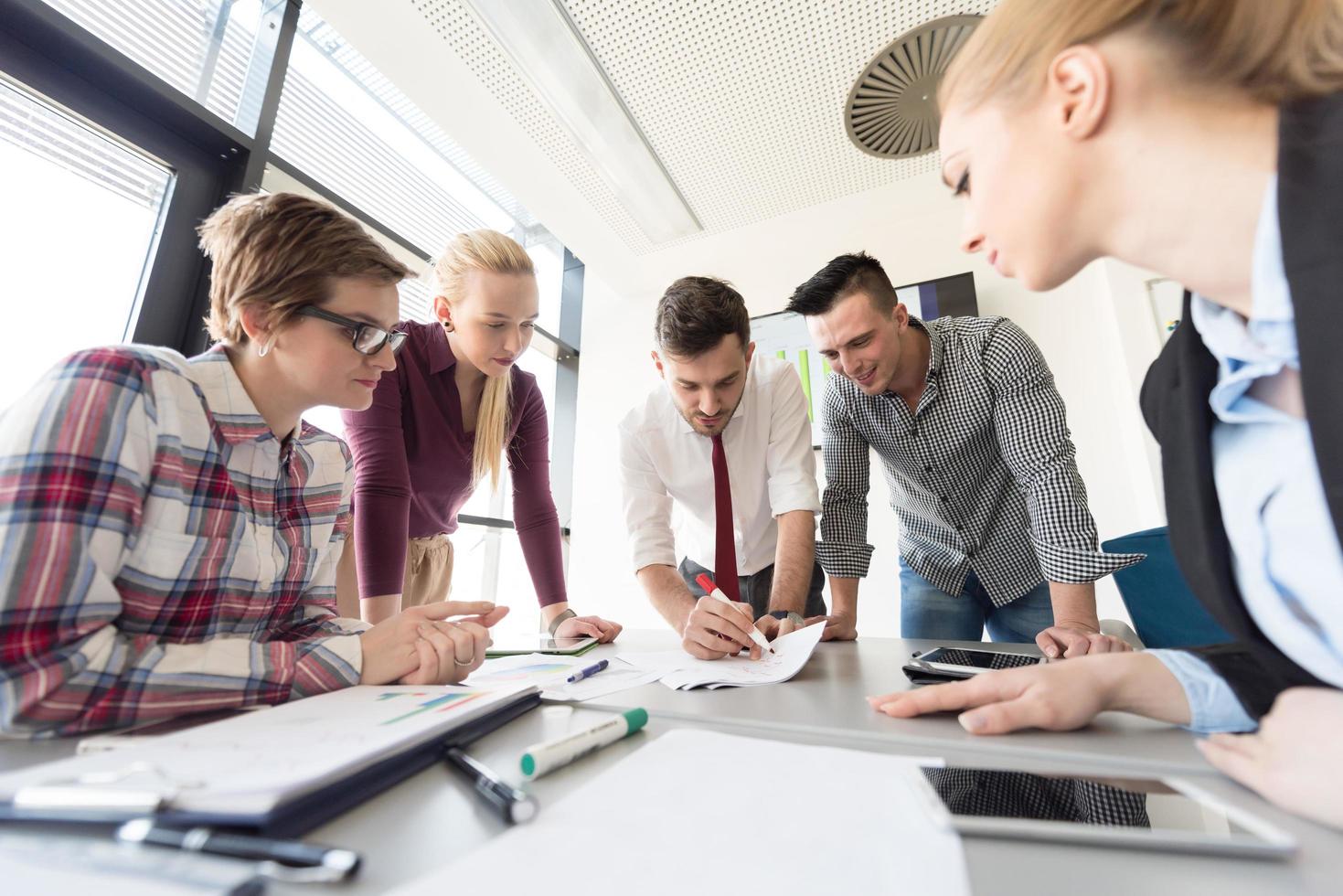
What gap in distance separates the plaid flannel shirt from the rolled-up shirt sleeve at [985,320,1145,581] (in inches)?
49.0

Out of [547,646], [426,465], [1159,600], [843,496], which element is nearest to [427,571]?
[426,465]

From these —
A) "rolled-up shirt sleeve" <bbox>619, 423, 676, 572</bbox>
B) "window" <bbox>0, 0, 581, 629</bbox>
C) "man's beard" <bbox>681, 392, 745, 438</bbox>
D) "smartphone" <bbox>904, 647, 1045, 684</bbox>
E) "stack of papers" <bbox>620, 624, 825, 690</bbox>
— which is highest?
"window" <bbox>0, 0, 581, 629</bbox>

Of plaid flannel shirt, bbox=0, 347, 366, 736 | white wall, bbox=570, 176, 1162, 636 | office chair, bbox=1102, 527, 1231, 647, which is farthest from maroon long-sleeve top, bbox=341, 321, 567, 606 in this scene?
white wall, bbox=570, 176, 1162, 636

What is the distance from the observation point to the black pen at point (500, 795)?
1.15 feet

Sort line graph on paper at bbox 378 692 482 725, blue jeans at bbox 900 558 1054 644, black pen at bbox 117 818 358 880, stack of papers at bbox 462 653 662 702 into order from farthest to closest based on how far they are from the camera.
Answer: blue jeans at bbox 900 558 1054 644 → stack of papers at bbox 462 653 662 702 → line graph on paper at bbox 378 692 482 725 → black pen at bbox 117 818 358 880

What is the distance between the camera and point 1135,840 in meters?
0.32

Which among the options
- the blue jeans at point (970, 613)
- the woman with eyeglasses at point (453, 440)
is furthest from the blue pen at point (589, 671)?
the blue jeans at point (970, 613)

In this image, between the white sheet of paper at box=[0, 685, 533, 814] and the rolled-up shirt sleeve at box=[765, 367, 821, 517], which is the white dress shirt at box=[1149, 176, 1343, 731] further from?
the rolled-up shirt sleeve at box=[765, 367, 821, 517]

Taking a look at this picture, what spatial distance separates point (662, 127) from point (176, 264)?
1.60 m

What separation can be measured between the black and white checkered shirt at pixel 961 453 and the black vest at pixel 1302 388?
0.66 metres

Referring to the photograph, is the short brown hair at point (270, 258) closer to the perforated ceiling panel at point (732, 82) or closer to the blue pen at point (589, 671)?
the blue pen at point (589, 671)

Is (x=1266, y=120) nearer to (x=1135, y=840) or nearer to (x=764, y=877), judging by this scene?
(x=1135, y=840)

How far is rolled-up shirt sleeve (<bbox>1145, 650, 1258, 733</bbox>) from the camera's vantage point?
535mm

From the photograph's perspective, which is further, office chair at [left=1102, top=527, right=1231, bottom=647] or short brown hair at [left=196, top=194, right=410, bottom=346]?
office chair at [left=1102, top=527, right=1231, bottom=647]
